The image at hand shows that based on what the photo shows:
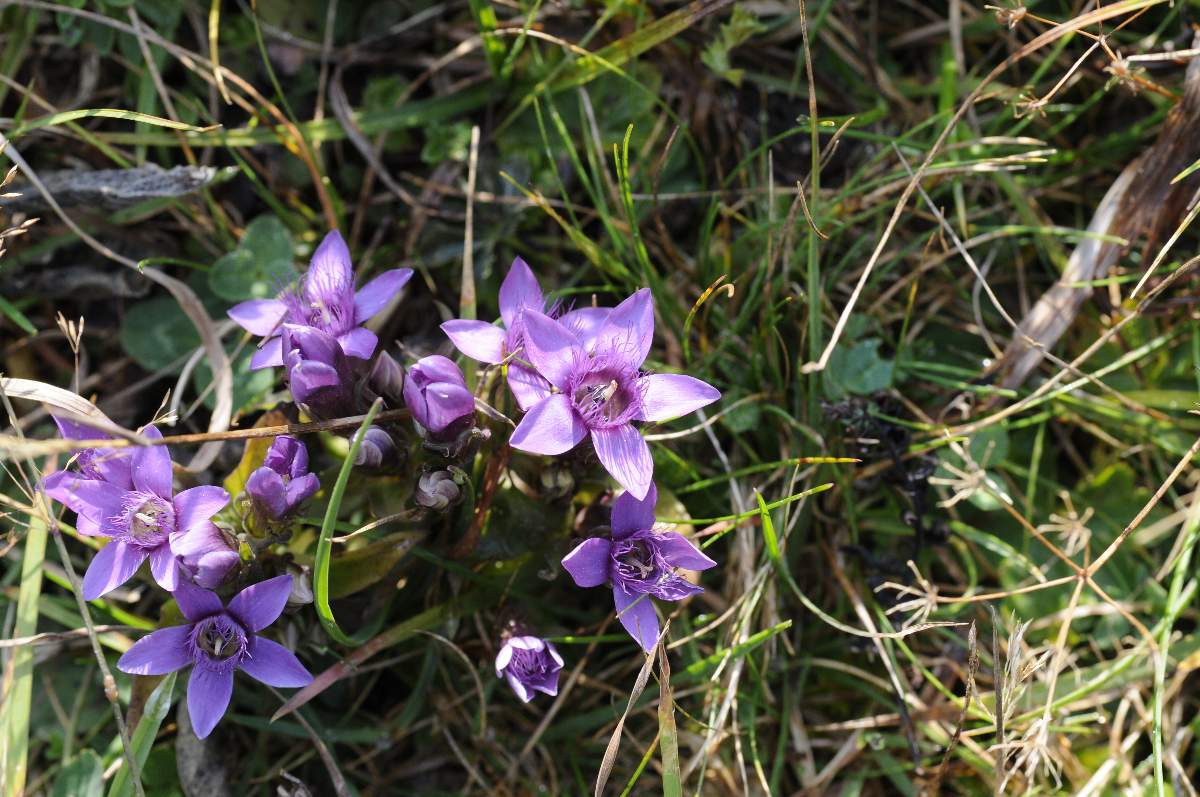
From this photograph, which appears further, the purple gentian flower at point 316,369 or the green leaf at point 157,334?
the green leaf at point 157,334

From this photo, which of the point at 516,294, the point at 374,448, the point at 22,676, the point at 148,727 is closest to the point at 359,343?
the point at 374,448

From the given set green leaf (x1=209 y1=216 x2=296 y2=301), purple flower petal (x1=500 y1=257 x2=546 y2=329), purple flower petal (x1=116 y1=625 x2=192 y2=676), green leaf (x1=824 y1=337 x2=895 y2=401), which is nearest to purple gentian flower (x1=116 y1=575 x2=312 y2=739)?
purple flower petal (x1=116 y1=625 x2=192 y2=676)

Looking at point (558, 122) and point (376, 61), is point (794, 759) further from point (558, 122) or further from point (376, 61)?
point (376, 61)

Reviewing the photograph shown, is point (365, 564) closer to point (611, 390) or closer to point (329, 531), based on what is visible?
point (329, 531)

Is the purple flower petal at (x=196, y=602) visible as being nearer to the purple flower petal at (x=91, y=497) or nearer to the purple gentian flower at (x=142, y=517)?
the purple gentian flower at (x=142, y=517)

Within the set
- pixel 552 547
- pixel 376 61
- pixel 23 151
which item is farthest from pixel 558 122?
pixel 23 151

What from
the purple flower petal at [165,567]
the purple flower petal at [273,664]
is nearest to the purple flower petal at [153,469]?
the purple flower petal at [165,567]
